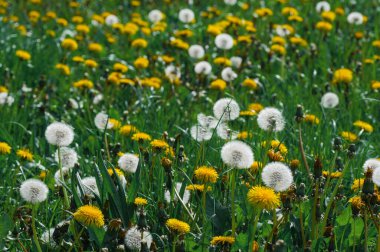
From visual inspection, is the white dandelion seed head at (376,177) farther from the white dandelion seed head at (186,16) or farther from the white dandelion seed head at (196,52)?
the white dandelion seed head at (186,16)

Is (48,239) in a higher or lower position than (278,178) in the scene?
lower

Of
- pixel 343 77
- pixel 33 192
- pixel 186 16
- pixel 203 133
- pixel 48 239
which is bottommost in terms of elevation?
pixel 48 239

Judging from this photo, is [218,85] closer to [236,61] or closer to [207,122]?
[236,61]

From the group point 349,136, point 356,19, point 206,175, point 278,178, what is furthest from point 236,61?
point 278,178

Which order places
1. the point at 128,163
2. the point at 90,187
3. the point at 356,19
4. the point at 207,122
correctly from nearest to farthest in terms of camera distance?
1. the point at 90,187
2. the point at 128,163
3. the point at 207,122
4. the point at 356,19

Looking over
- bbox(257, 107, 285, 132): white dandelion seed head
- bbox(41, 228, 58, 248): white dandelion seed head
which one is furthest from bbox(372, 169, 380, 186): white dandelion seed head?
bbox(41, 228, 58, 248): white dandelion seed head

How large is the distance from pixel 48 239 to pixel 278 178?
2.53ft

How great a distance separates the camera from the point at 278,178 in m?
2.23

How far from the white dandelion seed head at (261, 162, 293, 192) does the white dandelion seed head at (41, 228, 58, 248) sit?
2.28ft

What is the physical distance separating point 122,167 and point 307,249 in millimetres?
858

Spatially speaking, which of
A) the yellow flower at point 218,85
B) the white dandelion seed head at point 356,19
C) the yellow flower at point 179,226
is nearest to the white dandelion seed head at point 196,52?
the yellow flower at point 218,85

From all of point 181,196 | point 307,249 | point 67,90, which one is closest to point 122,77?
point 67,90

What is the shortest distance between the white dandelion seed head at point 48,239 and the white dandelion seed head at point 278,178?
2.28 feet

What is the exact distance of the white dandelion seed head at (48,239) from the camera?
228 centimetres
